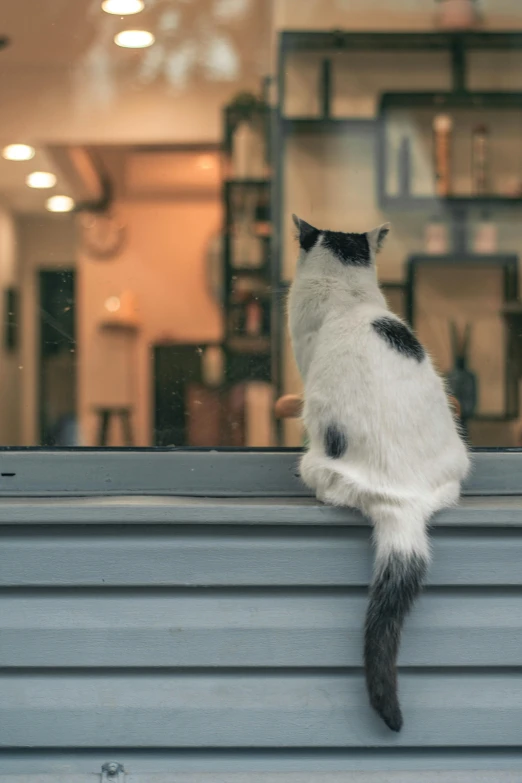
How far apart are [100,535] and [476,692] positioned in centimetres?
79

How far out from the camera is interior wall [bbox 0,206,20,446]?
7.66 ft

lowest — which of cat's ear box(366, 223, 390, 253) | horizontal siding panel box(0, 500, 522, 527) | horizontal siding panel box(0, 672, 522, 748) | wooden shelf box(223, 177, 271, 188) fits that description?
horizontal siding panel box(0, 672, 522, 748)

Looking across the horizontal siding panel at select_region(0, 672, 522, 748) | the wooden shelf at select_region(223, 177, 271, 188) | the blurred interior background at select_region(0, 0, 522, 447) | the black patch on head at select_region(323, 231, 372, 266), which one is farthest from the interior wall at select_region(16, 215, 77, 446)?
the black patch on head at select_region(323, 231, 372, 266)

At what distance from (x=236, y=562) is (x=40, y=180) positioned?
8.44 feet

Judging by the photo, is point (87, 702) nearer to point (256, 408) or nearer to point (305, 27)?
point (256, 408)

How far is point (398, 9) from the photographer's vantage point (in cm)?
336

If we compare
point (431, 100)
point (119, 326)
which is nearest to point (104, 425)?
point (119, 326)

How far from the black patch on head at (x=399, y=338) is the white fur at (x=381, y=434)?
0.01 metres

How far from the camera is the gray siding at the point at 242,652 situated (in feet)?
5.33

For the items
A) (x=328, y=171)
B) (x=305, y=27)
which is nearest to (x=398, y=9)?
(x=305, y=27)

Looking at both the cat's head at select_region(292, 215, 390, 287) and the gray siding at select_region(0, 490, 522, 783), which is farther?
the cat's head at select_region(292, 215, 390, 287)

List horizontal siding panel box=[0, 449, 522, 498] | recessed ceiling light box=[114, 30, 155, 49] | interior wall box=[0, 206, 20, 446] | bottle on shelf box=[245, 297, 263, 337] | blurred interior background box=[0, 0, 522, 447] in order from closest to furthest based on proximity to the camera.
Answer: horizontal siding panel box=[0, 449, 522, 498]
interior wall box=[0, 206, 20, 446]
bottle on shelf box=[245, 297, 263, 337]
blurred interior background box=[0, 0, 522, 447]
recessed ceiling light box=[114, 30, 155, 49]

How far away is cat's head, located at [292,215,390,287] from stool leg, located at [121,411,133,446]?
608 mm

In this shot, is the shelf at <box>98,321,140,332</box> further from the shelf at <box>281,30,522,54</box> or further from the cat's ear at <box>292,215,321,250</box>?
the cat's ear at <box>292,215,321,250</box>
